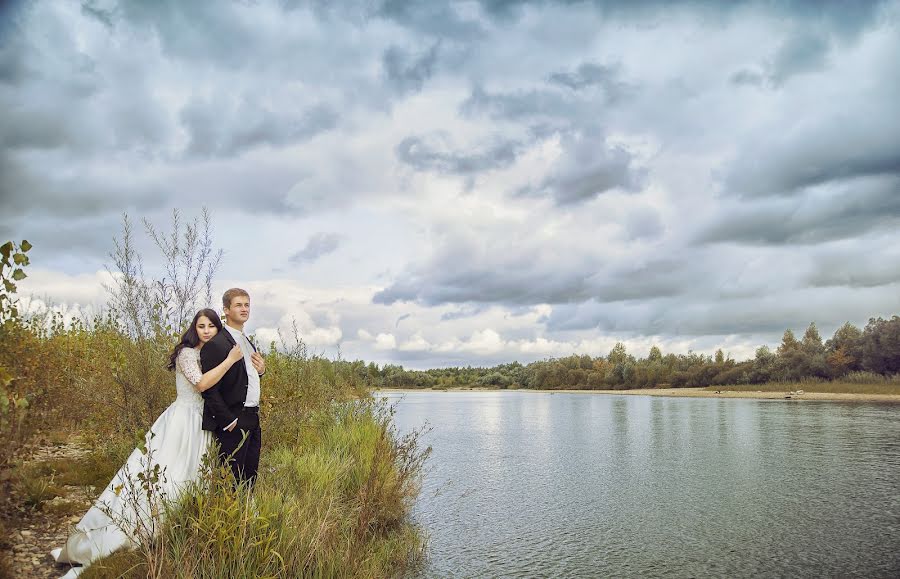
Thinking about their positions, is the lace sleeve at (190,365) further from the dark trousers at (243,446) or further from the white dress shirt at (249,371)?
the dark trousers at (243,446)

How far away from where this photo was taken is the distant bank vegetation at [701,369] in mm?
52906

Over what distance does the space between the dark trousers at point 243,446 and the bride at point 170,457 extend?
0.56 ft

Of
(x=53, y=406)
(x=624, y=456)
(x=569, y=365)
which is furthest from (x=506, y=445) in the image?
(x=569, y=365)

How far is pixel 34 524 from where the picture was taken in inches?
225

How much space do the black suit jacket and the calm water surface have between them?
Result: 3591 mm

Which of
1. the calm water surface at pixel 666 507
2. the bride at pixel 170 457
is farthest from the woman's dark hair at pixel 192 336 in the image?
the calm water surface at pixel 666 507

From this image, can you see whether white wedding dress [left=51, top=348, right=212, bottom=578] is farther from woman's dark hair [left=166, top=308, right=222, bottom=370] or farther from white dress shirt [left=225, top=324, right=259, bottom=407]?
white dress shirt [left=225, top=324, right=259, bottom=407]

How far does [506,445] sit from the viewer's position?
19906mm

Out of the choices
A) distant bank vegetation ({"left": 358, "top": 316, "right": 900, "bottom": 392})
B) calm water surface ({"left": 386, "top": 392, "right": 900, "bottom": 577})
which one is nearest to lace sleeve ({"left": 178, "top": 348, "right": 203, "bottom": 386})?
calm water surface ({"left": 386, "top": 392, "right": 900, "bottom": 577})

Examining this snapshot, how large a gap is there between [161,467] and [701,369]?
77.7m

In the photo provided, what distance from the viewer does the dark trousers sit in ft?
16.2

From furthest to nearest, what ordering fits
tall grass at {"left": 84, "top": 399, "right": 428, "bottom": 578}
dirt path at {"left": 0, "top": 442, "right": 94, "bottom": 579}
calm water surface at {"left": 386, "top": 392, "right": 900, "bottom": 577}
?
calm water surface at {"left": 386, "top": 392, "right": 900, "bottom": 577}, dirt path at {"left": 0, "top": 442, "right": 94, "bottom": 579}, tall grass at {"left": 84, "top": 399, "right": 428, "bottom": 578}

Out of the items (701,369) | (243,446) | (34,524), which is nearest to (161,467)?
(243,446)

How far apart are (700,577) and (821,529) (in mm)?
3476
